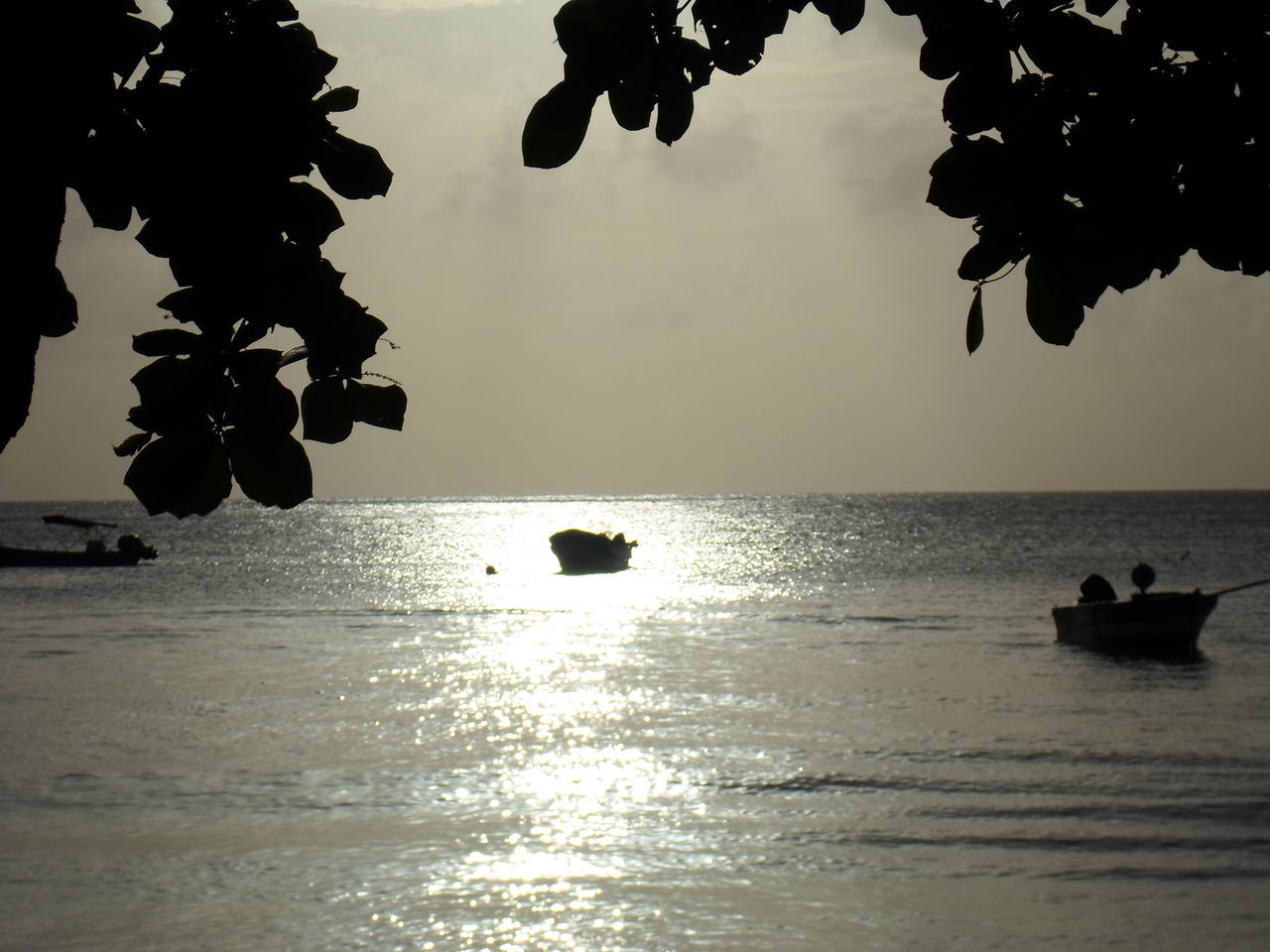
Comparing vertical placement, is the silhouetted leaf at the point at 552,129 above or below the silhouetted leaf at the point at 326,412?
above

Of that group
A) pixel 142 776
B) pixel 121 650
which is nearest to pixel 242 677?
pixel 121 650

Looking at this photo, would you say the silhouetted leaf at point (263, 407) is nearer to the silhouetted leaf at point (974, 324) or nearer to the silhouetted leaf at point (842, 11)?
the silhouetted leaf at point (974, 324)

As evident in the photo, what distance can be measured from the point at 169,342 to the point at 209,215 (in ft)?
1.30

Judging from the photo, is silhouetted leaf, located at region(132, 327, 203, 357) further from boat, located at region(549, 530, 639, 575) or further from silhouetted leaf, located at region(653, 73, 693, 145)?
boat, located at region(549, 530, 639, 575)

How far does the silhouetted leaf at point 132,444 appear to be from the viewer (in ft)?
7.62

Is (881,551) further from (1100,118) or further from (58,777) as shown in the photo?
(1100,118)

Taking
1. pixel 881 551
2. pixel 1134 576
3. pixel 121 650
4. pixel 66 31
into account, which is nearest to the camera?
pixel 66 31

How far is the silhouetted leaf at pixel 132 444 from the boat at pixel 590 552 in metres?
85.5

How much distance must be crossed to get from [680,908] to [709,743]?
1028cm

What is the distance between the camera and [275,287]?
270cm

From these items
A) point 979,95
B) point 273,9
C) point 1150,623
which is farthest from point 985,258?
point 1150,623

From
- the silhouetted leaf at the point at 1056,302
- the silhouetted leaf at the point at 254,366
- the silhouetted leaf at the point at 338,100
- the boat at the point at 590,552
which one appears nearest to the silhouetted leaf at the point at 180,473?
the silhouetted leaf at the point at 254,366

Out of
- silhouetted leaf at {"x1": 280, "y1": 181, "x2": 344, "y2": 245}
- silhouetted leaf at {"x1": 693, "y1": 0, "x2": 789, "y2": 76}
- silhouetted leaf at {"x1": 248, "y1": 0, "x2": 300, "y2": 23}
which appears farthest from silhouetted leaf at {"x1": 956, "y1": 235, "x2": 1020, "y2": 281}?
silhouetted leaf at {"x1": 248, "y1": 0, "x2": 300, "y2": 23}

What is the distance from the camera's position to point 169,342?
2449 mm
